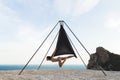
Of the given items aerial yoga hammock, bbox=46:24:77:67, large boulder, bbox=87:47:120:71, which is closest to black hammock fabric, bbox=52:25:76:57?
aerial yoga hammock, bbox=46:24:77:67

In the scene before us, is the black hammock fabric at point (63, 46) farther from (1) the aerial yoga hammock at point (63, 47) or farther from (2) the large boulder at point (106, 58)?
(2) the large boulder at point (106, 58)

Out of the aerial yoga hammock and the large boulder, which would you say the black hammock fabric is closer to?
the aerial yoga hammock

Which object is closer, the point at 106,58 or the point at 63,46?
the point at 63,46

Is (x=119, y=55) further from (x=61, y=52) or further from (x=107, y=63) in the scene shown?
(x=61, y=52)

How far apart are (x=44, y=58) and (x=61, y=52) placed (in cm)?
221

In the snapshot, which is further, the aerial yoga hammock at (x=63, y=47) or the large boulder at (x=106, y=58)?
the large boulder at (x=106, y=58)

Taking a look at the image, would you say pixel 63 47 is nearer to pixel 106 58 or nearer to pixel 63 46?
pixel 63 46

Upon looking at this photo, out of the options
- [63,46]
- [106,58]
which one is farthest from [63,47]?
[106,58]

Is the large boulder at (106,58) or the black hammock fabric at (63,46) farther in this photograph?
the large boulder at (106,58)

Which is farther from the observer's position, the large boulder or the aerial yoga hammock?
the large boulder

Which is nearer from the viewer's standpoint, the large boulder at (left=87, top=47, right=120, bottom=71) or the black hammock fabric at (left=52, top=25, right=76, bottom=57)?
the black hammock fabric at (left=52, top=25, right=76, bottom=57)

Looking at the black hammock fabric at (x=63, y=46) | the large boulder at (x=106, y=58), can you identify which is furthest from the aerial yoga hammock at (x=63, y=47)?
the large boulder at (x=106, y=58)

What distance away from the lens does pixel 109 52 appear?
110 feet

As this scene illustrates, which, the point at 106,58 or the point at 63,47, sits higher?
the point at 106,58
